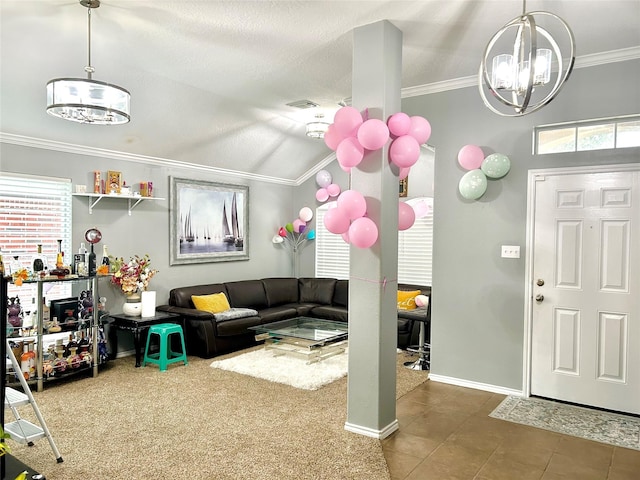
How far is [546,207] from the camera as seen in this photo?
407cm

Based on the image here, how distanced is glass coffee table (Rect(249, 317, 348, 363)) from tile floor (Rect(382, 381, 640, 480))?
1.53 meters

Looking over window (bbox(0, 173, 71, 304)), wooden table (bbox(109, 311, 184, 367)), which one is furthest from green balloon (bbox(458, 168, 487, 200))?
window (bbox(0, 173, 71, 304))

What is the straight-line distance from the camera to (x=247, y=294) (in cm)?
688

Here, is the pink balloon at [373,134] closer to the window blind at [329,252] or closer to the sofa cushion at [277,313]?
the sofa cushion at [277,313]

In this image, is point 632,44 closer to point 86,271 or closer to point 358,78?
point 358,78

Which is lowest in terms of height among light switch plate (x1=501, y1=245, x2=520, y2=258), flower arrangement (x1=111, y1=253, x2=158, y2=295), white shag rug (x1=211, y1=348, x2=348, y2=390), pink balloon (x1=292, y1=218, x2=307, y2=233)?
white shag rug (x1=211, y1=348, x2=348, y2=390)

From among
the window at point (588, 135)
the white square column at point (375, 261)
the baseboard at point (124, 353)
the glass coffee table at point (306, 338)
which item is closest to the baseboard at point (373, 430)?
the white square column at point (375, 261)

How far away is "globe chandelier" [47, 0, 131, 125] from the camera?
290 centimetres

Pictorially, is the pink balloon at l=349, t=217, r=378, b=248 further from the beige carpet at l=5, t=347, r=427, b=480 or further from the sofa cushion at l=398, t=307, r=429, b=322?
the sofa cushion at l=398, t=307, r=429, b=322

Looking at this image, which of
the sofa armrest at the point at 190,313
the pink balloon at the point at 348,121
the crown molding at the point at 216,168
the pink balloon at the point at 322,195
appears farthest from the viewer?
the pink balloon at the point at 322,195

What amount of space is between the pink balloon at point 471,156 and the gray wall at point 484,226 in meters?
0.11

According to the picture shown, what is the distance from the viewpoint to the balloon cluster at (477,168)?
4191 millimetres

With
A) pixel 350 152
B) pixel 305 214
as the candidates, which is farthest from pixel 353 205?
pixel 305 214

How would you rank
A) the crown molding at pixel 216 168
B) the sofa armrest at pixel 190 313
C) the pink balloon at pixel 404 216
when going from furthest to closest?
the sofa armrest at pixel 190 313 < the crown molding at pixel 216 168 < the pink balloon at pixel 404 216
